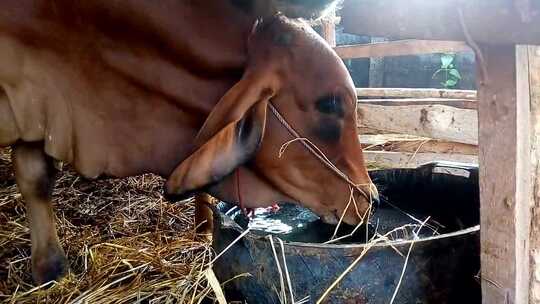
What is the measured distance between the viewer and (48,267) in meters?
2.63

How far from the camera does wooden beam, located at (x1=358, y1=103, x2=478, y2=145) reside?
12.9 ft

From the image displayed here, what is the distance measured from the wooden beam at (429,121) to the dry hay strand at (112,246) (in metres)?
1.47

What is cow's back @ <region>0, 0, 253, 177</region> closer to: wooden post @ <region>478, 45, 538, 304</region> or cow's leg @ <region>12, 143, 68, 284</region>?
cow's leg @ <region>12, 143, 68, 284</region>

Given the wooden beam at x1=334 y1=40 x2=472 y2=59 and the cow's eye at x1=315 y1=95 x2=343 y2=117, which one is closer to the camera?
the cow's eye at x1=315 y1=95 x2=343 y2=117

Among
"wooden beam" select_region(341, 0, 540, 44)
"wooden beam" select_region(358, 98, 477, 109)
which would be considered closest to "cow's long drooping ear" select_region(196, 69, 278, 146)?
"wooden beam" select_region(341, 0, 540, 44)

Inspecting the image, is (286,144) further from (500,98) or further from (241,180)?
(500,98)

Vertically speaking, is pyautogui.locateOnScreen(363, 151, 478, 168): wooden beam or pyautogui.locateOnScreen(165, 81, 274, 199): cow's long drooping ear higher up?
pyautogui.locateOnScreen(165, 81, 274, 199): cow's long drooping ear

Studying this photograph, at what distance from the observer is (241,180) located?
2.22m

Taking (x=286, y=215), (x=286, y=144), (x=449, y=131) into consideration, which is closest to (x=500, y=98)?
(x=286, y=144)

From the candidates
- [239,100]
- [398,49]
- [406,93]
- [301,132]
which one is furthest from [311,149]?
[398,49]

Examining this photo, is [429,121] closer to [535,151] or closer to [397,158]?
[397,158]

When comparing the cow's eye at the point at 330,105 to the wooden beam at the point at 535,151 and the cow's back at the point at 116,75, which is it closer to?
the cow's back at the point at 116,75

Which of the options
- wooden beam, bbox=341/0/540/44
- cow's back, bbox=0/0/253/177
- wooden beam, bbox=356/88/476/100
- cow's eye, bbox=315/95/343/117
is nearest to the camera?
wooden beam, bbox=341/0/540/44

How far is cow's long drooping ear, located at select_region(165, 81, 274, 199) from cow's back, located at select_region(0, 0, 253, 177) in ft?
0.86
